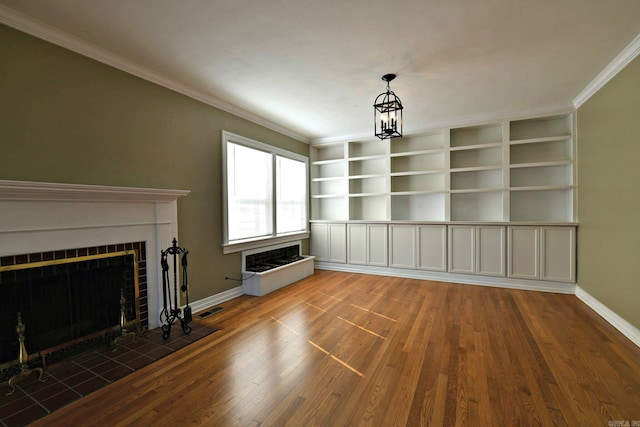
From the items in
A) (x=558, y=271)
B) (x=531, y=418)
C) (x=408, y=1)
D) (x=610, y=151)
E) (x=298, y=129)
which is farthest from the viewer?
(x=298, y=129)

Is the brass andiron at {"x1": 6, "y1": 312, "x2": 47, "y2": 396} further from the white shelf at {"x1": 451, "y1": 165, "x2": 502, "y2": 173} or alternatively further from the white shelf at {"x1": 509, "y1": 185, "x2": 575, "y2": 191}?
the white shelf at {"x1": 509, "y1": 185, "x2": 575, "y2": 191}

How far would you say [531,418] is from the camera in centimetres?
170

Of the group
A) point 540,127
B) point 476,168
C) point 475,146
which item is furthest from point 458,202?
point 540,127

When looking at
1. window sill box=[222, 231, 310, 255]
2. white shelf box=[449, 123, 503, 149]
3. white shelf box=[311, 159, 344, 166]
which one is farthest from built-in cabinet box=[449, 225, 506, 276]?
window sill box=[222, 231, 310, 255]

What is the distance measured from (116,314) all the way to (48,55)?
2.34 meters

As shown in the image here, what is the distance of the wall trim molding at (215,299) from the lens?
355cm

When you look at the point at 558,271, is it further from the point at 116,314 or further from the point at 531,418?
the point at 116,314

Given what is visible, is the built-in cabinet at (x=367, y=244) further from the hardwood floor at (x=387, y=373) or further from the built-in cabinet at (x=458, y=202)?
the hardwood floor at (x=387, y=373)

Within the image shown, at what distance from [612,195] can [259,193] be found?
14.7 feet

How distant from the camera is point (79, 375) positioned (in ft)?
7.09

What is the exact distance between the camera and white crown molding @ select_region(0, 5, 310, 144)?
2.15 m

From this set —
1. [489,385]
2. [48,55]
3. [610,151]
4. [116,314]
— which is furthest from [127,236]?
[610,151]

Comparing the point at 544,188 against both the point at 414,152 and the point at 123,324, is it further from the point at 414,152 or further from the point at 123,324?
the point at 123,324

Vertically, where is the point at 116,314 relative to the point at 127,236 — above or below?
below
